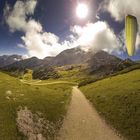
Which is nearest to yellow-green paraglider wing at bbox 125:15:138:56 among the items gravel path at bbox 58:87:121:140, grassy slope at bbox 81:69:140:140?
grassy slope at bbox 81:69:140:140

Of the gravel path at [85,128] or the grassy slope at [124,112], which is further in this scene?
the grassy slope at [124,112]

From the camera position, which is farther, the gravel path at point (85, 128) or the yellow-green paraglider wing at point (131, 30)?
the gravel path at point (85, 128)

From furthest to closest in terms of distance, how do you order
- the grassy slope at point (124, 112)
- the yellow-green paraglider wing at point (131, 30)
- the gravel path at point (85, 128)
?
the grassy slope at point (124, 112) < the gravel path at point (85, 128) < the yellow-green paraglider wing at point (131, 30)

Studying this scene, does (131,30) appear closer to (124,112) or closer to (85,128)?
(85,128)

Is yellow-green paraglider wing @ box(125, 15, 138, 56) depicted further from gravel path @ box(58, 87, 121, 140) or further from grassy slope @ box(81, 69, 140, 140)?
gravel path @ box(58, 87, 121, 140)

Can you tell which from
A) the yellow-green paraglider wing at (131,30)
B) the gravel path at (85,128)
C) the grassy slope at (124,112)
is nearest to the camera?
the yellow-green paraglider wing at (131,30)

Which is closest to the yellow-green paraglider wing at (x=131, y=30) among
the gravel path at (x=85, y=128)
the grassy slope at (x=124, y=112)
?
the grassy slope at (x=124, y=112)

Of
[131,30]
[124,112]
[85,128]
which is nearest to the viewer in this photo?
[131,30]

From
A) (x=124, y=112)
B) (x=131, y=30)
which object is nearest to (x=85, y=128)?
(x=124, y=112)

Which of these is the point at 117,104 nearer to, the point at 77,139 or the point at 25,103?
the point at 77,139

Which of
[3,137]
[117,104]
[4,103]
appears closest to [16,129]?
[3,137]

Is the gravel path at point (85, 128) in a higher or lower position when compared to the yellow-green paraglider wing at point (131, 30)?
lower

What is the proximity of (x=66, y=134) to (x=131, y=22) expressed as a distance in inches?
1029

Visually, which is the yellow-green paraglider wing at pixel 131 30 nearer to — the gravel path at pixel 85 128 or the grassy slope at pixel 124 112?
the grassy slope at pixel 124 112
